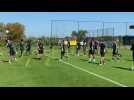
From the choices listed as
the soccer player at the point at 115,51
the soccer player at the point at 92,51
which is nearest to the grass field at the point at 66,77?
the soccer player at the point at 92,51

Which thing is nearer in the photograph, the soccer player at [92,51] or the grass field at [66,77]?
the grass field at [66,77]

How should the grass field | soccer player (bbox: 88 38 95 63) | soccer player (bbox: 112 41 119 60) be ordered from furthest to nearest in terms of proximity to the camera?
soccer player (bbox: 112 41 119 60) < soccer player (bbox: 88 38 95 63) < the grass field

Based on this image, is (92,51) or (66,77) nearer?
(66,77)

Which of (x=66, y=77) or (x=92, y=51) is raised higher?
(x=92, y=51)

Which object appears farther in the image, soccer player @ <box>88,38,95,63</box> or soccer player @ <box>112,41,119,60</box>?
soccer player @ <box>112,41,119,60</box>

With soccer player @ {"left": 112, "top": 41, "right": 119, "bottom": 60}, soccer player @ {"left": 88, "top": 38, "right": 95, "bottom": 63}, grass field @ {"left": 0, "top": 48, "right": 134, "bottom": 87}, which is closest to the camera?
grass field @ {"left": 0, "top": 48, "right": 134, "bottom": 87}

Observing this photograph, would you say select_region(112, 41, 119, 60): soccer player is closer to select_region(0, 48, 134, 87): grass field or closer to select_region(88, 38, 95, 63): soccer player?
select_region(88, 38, 95, 63): soccer player

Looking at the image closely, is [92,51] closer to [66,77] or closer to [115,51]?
[115,51]

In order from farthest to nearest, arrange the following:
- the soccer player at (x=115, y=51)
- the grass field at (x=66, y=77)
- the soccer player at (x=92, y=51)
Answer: the soccer player at (x=115, y=51)
the soccer player at (x=92, y=51)
the grass field at (x=66, y=77)

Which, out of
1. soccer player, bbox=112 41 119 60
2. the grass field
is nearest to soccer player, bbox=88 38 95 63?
soccer player, bbox=112 41 119 60

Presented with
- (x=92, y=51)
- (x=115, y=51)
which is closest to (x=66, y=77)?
(x=92, y=51)

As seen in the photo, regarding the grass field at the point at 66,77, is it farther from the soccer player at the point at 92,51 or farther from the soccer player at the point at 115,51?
the soccer player at the point at 115,51
